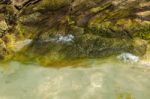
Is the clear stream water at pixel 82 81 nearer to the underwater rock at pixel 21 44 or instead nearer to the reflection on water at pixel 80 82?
the reflection on water at pixel 80 82

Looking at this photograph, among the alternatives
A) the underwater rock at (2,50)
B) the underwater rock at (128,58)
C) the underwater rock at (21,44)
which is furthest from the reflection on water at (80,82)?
the underwater rock at (21,44)

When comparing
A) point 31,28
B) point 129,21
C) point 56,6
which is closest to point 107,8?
point 129,21

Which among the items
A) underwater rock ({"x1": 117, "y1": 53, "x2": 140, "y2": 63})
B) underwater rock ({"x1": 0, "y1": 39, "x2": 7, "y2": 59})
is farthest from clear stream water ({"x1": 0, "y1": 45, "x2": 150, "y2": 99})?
underwater rock ({"x1": 0, "y1": 39, "x2": 7, "y2": 59})

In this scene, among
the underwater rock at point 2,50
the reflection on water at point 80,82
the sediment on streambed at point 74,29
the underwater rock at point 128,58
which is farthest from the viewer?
the underwater rock at point 2,50

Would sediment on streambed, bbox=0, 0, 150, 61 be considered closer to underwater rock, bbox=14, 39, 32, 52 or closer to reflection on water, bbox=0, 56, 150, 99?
underwater rock, bbox=14, 39, 32, 52

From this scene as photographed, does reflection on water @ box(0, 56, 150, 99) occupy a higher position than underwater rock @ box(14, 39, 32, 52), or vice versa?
underwater rock @ box(14, 39, 32, 52)

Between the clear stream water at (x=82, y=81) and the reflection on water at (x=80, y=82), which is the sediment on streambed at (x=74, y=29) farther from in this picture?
the reflection on water at (x=80, y=82)

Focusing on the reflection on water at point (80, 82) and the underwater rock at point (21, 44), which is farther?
the underwater rock at point (21, 44)

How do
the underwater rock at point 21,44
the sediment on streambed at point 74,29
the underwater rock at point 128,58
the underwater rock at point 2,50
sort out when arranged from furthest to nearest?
the underwater rock at point 21,44 < the underwater rock at point 2,50 < the sediment on streambed at point 74,29 < the underwater rock at point 128,58

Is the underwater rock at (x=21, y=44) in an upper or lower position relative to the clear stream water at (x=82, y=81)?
upper

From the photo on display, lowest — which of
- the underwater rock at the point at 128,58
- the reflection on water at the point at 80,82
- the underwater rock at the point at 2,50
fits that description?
the reflection on water at the point at 80,82

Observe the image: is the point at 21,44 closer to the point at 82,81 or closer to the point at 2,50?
the point at 2,50
